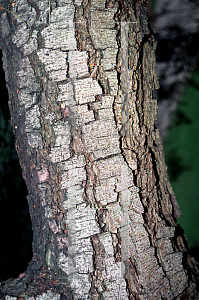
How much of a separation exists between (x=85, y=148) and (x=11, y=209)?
584mm

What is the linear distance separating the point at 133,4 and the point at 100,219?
515mm

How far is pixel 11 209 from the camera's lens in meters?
1.00

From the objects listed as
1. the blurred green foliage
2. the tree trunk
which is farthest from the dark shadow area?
the blurred green foliage

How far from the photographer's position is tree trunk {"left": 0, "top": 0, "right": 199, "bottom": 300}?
22.1 inches

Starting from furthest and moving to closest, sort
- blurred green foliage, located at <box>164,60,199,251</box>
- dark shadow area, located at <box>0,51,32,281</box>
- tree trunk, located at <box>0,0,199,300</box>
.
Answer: dark shadow area, located at <box>0,51,32,281</box> → blurred green foliage, located at <box>164,60,199,251</box> → tree trunk, located at <box>0,0,199,300</box>

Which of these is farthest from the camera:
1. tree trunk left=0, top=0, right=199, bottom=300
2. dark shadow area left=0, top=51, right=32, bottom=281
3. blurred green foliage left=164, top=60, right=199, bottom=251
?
dark shadow area left=0, top=51, right=32, bottom=281

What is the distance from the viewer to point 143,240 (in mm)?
599

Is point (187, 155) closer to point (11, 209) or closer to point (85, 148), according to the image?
point (85, 148)

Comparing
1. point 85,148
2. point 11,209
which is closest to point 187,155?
point 85,148

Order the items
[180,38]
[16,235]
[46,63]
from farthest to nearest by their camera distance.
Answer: [16,235] < [180,38] < [46,63]

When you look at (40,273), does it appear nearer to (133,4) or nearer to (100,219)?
(100,219)

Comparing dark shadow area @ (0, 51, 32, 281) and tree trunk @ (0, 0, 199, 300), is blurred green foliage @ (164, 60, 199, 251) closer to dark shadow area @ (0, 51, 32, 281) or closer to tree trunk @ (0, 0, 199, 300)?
tree trunk @ (0, 0, 199, 300)

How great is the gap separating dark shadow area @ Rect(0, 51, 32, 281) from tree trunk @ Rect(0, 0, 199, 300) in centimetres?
39

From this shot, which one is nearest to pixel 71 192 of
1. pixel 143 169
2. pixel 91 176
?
pixel 91 176
